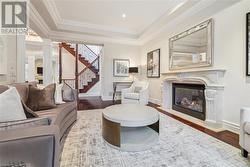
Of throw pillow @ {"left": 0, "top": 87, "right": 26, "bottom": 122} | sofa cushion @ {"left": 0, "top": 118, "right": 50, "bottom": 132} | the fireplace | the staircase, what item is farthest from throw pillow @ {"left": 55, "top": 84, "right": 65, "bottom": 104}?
the staircase

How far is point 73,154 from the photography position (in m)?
1.90

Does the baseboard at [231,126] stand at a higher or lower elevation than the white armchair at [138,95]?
lower

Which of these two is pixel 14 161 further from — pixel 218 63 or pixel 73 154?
pixel 218 63

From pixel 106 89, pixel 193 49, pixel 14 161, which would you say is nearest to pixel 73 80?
pixel 106 89

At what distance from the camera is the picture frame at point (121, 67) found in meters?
6.38

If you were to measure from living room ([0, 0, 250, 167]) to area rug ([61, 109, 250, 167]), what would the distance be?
0.04 ft

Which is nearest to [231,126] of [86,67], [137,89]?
[137,89]

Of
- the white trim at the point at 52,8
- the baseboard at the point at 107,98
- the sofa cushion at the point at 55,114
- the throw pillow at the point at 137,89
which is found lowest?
the baseboard at the point at 107,98

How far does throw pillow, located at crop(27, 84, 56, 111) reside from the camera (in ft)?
7.47

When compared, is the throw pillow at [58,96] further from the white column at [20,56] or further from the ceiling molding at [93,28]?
the ceiling molding at [93,28]

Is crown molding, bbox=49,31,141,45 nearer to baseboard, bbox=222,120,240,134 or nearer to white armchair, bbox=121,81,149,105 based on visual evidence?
white armchair, bbox=121,81,149,105

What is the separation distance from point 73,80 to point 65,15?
4.42m

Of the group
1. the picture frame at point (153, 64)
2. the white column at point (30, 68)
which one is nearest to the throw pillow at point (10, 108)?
the picture frame at point (153, 64)

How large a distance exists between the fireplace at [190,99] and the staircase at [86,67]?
5125 millimetres
